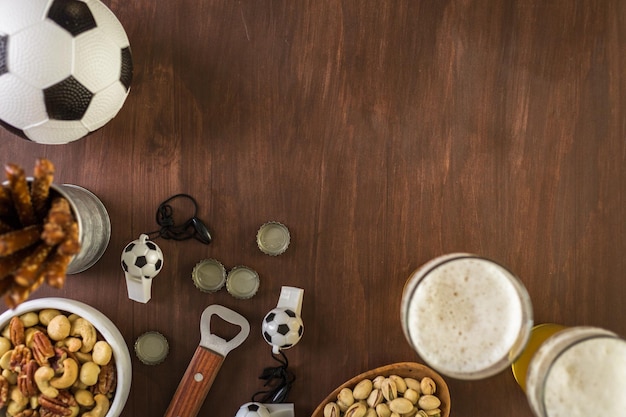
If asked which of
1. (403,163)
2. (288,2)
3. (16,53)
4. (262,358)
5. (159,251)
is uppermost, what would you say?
(288,2)

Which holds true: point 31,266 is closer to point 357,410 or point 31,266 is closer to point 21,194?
point 21,194

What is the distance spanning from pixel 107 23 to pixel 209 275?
537 mm

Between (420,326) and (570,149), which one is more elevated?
(570,149)

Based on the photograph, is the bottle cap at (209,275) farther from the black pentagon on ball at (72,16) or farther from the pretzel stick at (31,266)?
the black pentagon on ball at (72,16)

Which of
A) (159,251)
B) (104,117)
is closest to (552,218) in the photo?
(159,251)

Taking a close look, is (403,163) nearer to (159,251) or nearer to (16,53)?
(159,251)

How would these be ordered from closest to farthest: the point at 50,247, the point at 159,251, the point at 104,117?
the point at 50,247 < the point at 104,117 < the point at 159,251

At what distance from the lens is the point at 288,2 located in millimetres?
1256

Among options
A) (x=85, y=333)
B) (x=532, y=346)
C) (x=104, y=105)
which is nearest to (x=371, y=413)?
(x=532, y=346)

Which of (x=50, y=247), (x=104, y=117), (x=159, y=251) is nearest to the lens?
(x=50, y=247)

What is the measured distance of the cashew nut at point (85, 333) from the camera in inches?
44.4

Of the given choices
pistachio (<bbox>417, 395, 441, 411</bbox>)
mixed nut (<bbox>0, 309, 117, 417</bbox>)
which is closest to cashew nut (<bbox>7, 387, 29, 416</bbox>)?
mixed nut (<bbox>0, 309, 117, 417</bbox>)

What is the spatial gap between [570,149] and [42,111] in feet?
3.50

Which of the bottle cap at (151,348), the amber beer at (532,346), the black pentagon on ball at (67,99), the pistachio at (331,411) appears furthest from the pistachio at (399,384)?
the black pentagon on ball at (67,99)
